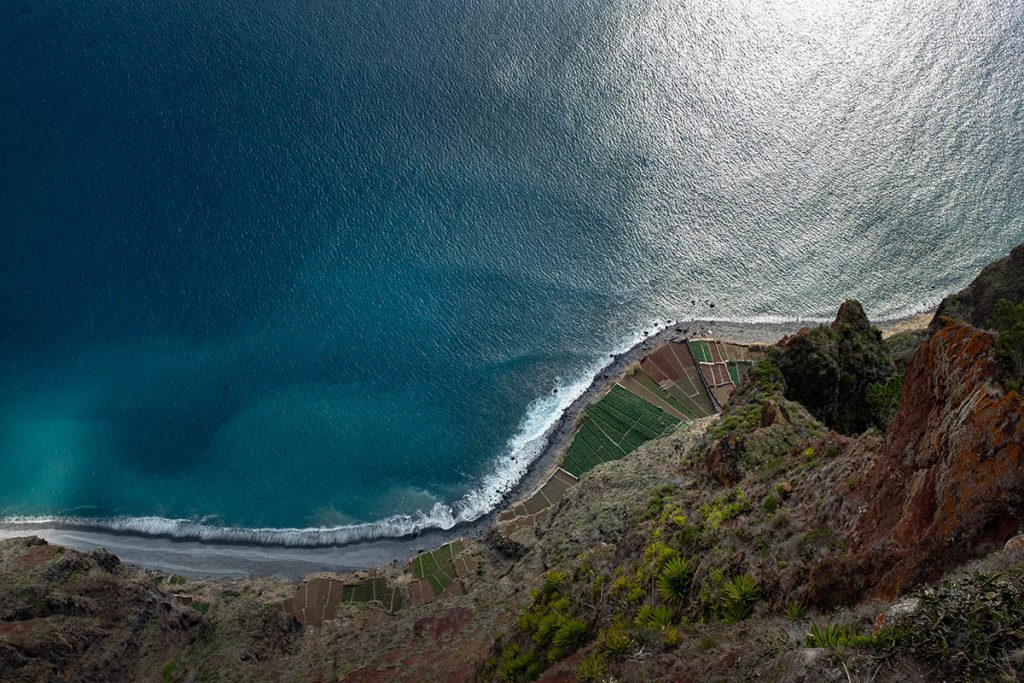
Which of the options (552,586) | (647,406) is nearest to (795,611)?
(552,586)

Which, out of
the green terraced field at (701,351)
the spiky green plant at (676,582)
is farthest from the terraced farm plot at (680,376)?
the spiky green plant at (676,582)

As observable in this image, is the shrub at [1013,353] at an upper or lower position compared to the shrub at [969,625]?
upper

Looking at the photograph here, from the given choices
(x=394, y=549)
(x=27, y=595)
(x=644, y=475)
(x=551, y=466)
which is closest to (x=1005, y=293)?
(x=644, y=475)

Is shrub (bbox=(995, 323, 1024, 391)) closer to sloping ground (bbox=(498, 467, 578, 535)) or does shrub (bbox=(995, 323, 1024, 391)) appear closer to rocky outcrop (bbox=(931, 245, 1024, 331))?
rocky outcrop (bbox=(931, 245, 1024, 331))

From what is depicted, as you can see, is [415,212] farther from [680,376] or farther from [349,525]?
[349,525]

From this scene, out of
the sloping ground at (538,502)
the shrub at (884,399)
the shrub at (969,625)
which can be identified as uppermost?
the sloping ground at (538,502)

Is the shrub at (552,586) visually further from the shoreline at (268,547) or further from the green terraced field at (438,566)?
the shoreline at (268,547)

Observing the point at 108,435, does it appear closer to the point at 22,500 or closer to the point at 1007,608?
the point at 22,500

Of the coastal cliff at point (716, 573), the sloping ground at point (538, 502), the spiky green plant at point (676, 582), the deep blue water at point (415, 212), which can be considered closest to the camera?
the coastal cliff at point (716, 573)
